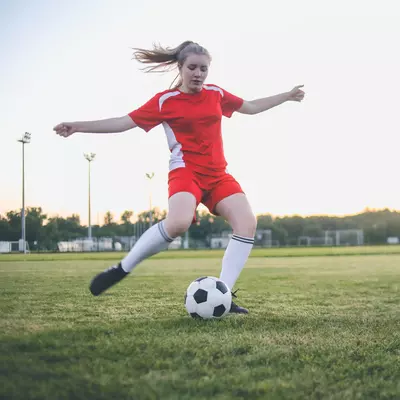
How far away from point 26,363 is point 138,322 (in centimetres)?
149

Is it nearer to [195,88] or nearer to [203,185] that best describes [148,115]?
[195,88]

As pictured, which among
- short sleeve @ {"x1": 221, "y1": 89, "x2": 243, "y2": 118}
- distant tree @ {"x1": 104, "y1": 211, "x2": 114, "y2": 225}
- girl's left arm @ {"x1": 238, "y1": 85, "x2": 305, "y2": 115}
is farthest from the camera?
distant tree @ {"x1": 104, "y1": 211, "x2": 114, "y2": 225}

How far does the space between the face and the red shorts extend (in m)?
0.70

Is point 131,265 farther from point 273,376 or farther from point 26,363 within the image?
point 273,376

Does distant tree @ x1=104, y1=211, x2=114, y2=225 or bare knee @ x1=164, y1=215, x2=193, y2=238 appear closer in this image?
bare knee @ x1=164, y1=215, x2=193, y2=238

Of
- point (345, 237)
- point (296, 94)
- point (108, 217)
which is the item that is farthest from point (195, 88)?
point (108, 217)

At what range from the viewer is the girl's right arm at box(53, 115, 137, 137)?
4.21 m

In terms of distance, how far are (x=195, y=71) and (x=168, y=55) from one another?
0.39m

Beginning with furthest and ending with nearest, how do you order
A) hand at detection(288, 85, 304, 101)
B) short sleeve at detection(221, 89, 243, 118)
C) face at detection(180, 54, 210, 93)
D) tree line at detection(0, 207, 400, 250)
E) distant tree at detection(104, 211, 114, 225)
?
distant tree at detection(104, 211, 114, 225)
tree line at detection(0, 207, 400, 250)
hand at detection(288, 85, 304, 101)
short sleeve at detection(221, 89, 243, 118)
face at detection(180, 54, 210, 93)

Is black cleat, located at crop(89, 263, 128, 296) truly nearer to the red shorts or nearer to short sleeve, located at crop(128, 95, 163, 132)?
the red shorts

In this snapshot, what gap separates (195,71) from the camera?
4316 millimetres

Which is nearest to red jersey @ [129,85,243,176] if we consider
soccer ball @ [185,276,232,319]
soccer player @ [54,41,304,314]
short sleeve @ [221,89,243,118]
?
soccer player @ [54,41,304,314]

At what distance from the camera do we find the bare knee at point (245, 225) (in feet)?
14.3

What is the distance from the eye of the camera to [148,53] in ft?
15.1
